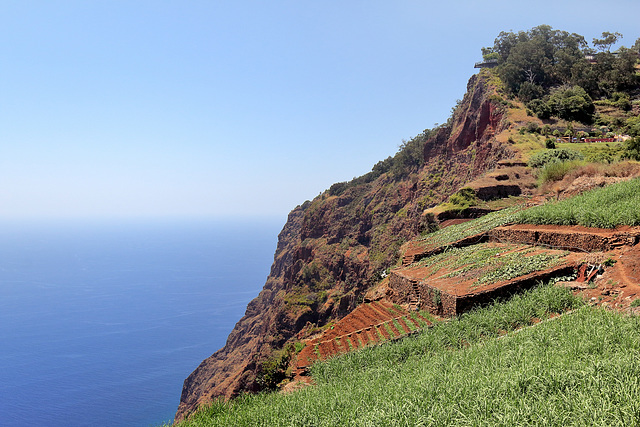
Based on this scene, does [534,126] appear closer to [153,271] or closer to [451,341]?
[451,341]

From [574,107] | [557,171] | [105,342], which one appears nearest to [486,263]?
[557,171]

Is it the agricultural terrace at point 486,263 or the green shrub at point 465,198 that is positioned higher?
the green shrub at point 465,198

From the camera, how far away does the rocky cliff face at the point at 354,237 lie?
41.0 m

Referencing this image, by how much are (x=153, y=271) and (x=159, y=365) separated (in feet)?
434

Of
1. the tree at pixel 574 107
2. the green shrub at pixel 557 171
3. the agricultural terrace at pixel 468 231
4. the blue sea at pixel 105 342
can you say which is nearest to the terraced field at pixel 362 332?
the agricultural terrace at pixel 468 231

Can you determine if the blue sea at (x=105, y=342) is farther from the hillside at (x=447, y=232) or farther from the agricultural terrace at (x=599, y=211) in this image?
the agricultural terrace at (x=599, y=211)

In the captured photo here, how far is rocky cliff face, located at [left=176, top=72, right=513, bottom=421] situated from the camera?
1615 inches

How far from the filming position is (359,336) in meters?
11.0

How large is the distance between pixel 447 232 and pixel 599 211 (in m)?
7.82

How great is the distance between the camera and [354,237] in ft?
188

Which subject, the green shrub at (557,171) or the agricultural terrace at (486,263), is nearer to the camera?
the agricultural terrace at (486,263)

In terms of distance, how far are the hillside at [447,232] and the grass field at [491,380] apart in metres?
1.47

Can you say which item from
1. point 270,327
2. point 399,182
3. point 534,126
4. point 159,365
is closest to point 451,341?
point 534,126

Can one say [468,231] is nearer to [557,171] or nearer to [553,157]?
[557,171]
